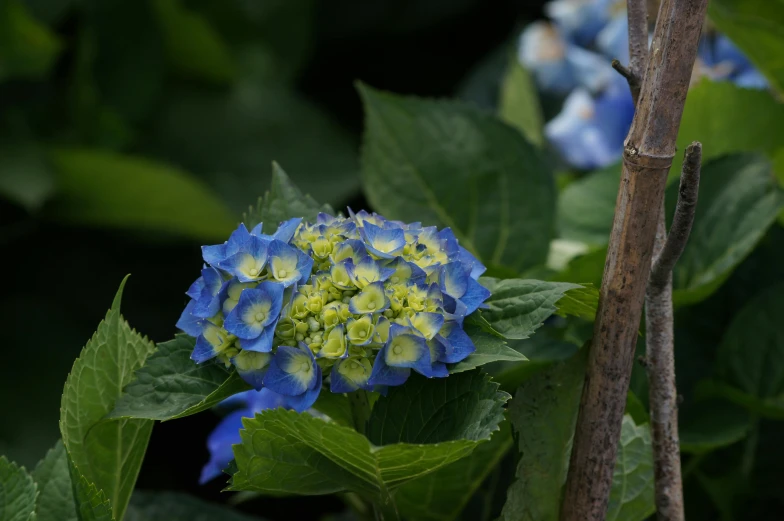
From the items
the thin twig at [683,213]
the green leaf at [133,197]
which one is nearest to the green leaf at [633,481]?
the thin twig at [683,213]

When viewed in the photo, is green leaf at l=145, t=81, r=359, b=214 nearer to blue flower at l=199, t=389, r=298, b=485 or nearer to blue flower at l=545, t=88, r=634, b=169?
blue flower at l=545, t=88, r=634, b=169

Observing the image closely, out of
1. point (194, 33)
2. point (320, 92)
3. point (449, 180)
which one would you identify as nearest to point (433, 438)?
point (449, 180)

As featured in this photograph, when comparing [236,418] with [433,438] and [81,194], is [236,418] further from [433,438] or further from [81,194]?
[81,194]

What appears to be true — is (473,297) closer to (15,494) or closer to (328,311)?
(328,311)

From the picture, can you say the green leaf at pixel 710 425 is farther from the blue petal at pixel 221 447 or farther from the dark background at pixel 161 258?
the dark background at pixel 161 258

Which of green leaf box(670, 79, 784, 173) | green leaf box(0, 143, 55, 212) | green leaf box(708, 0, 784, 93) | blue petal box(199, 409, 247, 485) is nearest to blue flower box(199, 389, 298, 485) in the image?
blue petal box(199, 409, 247, 485)

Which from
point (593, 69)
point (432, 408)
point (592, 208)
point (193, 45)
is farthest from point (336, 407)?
point (193, 45)
